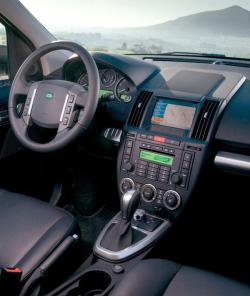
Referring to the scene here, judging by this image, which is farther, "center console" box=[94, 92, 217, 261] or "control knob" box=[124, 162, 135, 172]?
"control knob" box=[124, 162, 135, 172]

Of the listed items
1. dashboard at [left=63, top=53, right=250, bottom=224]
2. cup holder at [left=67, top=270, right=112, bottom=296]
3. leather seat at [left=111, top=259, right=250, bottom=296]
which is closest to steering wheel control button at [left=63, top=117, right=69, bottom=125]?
dashboard at [left=63, top=53, right=250, bottom=224]

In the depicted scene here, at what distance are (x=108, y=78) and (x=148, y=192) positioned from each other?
74 centimetres

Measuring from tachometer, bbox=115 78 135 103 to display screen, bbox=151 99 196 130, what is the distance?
0.82 feet

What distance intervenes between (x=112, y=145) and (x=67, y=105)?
0.51 m

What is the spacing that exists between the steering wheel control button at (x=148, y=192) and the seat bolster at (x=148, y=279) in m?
0.61

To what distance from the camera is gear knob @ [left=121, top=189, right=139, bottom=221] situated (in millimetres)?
2074

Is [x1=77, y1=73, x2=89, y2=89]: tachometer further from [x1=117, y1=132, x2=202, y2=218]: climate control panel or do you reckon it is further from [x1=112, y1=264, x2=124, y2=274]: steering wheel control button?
[x1=112, y1=264, x2=124, y2=274]: steering wheel control button

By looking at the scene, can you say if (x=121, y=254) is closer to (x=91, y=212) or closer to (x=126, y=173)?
(x=126, y=173)

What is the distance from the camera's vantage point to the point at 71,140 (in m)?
2.02

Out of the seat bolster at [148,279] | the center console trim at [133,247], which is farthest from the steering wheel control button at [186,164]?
the seat bolster at [148,279]

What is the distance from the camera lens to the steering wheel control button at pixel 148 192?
88.1 inches

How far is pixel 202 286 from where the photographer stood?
58.0 inches

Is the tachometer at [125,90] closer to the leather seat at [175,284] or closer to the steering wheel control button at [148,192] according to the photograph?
the steering wheel control button at [148,192]

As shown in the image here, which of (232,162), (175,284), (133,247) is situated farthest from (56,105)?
(175,284)
